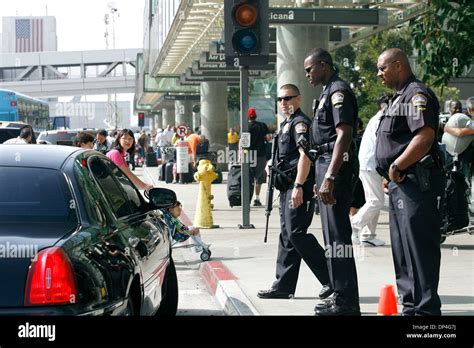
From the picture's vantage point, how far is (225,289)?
9430 millimetres

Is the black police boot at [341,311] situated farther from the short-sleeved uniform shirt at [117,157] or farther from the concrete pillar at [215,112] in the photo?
the concrete pillar at [215,112]

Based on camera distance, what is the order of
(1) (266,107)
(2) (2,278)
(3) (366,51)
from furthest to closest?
(1) (266,107) < (3) (366,51) < (2) (2,278)

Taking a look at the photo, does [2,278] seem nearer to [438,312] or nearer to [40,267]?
[40,267]

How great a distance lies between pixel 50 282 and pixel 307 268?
21.5 feet

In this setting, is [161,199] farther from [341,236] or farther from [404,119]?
[404,119]

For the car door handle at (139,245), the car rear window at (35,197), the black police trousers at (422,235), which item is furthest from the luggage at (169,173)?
the car rear window at (35,197)

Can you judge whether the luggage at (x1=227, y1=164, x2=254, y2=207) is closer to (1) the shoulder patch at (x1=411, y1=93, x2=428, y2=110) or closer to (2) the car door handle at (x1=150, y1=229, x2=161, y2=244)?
(2) the car door handle at (x1=150, y1=229, x2=161, y2=244)

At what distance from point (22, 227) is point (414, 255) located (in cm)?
280

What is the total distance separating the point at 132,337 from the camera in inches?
229

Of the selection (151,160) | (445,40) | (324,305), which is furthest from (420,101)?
(151,160)

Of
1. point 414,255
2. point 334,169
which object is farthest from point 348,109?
point 414,255

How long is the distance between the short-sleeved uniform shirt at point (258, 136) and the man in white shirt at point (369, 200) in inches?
279

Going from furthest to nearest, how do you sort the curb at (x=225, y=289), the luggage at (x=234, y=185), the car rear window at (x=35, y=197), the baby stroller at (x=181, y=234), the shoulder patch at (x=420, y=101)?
the luggage at (x=234, y=185)
the baby stroller at (x=181, y=234)
the curb at (x=225, y=289)
the shoulder patch at (x=420, y=101)
the car rear window at (x=35, y=197)

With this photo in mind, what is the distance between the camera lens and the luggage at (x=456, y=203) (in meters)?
12.1
